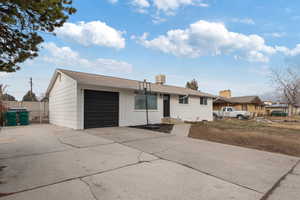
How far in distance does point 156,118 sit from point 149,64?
19.7 feet

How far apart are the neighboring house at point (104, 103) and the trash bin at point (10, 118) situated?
8.48 ft

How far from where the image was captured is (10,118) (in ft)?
40.4

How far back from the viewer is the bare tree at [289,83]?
26.0m

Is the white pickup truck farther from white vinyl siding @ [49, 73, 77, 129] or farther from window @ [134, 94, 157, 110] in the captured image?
white vinyl siding @ [49, 73, 77, 129]

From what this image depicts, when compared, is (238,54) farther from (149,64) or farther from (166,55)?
(149,64)

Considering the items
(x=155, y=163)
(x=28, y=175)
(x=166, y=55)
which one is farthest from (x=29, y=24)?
(x=166, y=55)

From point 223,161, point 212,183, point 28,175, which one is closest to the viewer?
point 212,183

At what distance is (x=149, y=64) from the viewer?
53.3ft

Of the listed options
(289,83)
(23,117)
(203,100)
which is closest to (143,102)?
(203,100)

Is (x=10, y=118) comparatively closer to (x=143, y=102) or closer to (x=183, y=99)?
(x=143, y=102)

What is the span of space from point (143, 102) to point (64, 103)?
18.4 ft

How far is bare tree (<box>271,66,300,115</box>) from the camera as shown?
2602 centimetres

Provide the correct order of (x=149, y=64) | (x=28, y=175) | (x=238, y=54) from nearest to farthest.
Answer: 1. (x=28, y=175)
2. (x=238, y=54)
3. (x=149, y=64)

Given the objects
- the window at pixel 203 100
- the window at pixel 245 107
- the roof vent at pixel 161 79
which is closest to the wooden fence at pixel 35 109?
the roof vent at pixel 161 79
